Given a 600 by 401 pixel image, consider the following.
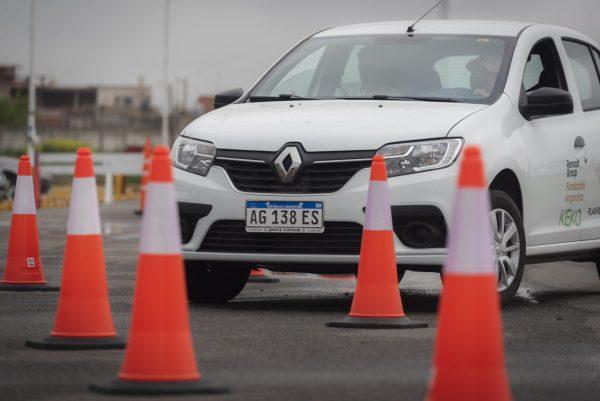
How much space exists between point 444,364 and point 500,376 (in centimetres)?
17

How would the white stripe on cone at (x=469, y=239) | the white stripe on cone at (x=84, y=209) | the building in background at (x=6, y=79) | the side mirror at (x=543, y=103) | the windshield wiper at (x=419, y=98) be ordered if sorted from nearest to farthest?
the white stripe on cone at (x=469, y=239), the white stripe on cone at (x=84, y=209), the windshield wiper at (x=419, y=98), the side mirror at (x=543, y=103), the building in background at (x=6, y=79)

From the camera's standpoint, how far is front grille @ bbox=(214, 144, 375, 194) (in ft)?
28.3

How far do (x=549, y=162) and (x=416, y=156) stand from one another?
140cm

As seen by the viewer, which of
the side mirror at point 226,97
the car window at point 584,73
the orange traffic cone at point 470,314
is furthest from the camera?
the car window at point 584,73

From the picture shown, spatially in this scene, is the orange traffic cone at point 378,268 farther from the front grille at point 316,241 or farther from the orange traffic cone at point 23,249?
the orange traffic cone at point 23,249

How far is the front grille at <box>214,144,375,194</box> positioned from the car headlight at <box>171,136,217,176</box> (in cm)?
17

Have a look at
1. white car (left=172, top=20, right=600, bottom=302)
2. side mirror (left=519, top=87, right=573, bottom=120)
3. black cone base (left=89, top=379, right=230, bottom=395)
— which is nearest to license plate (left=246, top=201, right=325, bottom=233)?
white car (left=172, top=20, right=600, bottom=302)

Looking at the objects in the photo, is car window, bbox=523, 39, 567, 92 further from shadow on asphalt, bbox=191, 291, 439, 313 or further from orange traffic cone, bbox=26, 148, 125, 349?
orange traffic cone, bbox=26, 148, 125, 349

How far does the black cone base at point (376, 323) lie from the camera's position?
25.7ft

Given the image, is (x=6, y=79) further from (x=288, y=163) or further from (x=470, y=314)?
(x=470, y=314)

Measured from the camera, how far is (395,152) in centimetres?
860

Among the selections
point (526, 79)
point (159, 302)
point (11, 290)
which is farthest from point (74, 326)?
point (526, 79)

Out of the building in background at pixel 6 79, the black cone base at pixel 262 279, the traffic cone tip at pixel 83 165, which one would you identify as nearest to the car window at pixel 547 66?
the black cone base at pixel 262 279

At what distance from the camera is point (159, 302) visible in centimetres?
556
